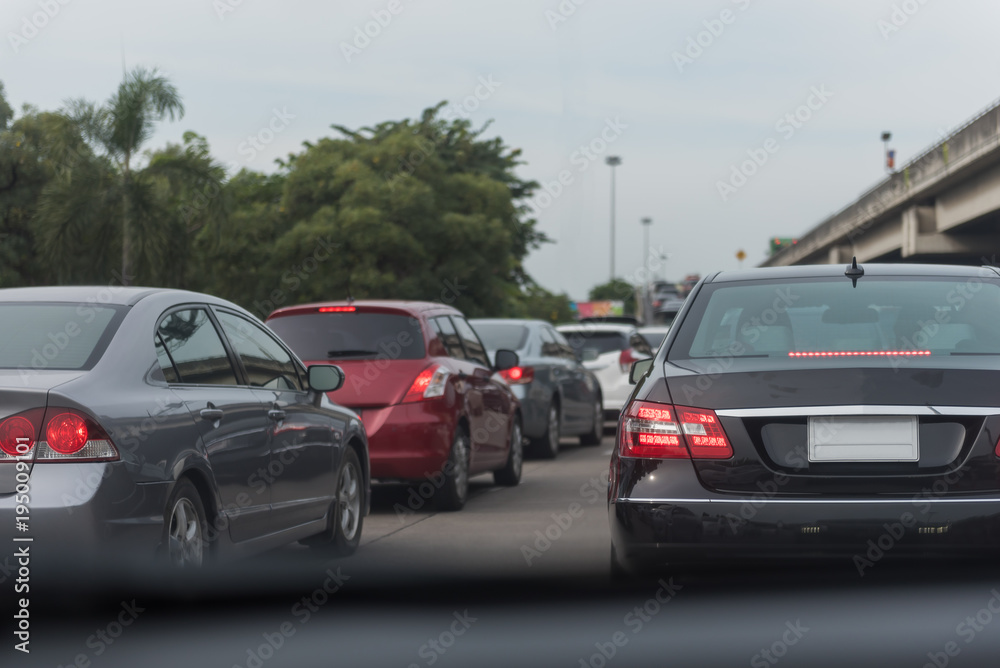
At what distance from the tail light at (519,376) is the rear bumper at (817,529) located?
30.9 ft

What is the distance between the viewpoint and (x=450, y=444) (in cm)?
969

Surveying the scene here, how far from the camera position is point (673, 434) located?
4.53m

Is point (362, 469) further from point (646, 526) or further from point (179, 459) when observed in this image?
point (646, 526)

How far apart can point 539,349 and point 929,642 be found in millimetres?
11001

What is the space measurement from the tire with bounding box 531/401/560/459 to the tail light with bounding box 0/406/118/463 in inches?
407

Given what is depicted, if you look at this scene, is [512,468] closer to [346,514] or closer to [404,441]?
[404,441]

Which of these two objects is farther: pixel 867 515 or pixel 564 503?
pixel 564 503

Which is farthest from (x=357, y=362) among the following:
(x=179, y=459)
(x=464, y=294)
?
(x=464, y=294)

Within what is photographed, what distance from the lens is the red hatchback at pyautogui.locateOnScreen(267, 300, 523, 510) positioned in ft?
30.9

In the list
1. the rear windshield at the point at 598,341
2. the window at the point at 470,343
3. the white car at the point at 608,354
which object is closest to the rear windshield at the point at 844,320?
the window at the point at 470,343

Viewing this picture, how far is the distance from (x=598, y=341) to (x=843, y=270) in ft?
45.6

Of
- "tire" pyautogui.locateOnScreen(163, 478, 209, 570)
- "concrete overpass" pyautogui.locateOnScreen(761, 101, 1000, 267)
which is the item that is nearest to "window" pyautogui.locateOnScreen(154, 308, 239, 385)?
"tire" pyautogui.locateOnScreen(163, 478, 209, 570)

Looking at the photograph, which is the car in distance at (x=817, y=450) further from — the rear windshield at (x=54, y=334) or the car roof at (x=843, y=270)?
the rear windshield at (x=54, y=334)

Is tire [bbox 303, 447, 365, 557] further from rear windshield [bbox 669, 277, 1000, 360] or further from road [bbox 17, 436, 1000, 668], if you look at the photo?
rear windshield [bbox 669, 277, 1000, 360]
